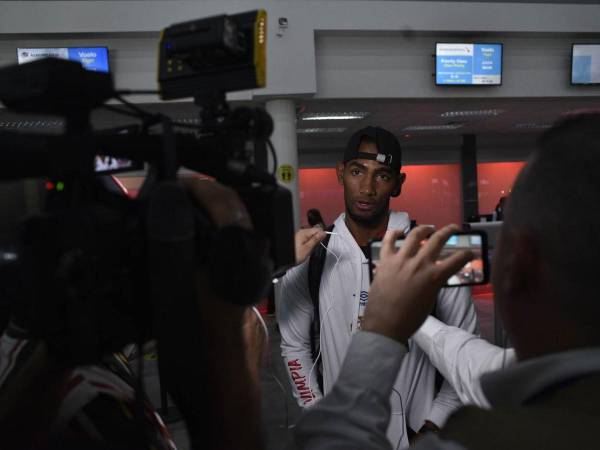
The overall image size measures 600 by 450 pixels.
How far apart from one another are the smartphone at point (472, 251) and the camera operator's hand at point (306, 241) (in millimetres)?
627

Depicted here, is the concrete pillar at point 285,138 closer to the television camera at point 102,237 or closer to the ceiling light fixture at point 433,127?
the ceiling light fixture at point 433,127

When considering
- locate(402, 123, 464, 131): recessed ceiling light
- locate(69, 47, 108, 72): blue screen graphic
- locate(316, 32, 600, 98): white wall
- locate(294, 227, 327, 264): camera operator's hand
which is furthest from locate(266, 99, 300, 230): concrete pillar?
locate(294, 227, 327, 264): camera operator's hand

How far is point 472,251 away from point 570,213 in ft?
0.78

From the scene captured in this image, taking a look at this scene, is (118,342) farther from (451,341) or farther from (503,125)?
(503,125)

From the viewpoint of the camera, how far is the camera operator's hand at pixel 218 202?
0.62 metres

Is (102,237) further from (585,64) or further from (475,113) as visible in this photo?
(475,113)

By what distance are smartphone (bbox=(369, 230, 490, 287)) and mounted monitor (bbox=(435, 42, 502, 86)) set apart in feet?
17.5

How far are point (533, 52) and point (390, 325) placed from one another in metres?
6.46

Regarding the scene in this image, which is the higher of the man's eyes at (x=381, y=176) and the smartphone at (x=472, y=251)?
the man's eyes at (x=381, y=176)

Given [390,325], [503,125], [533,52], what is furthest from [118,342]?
[503,125]

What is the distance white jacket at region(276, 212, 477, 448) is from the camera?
151 centimetres

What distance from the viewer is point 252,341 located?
0.95 metres

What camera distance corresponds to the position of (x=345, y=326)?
65.5 inches

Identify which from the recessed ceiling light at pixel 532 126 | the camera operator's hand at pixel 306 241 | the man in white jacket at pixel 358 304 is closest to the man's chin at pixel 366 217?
the man in white jacket at pixel 358 304
